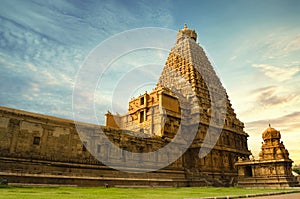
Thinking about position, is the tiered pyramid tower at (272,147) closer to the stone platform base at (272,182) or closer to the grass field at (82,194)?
the stone platform base at (272,182)

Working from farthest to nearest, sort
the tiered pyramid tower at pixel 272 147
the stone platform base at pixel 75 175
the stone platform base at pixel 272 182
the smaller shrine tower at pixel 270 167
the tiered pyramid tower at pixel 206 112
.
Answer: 1. the tiered pyramid tower at pixel 206 112
2. the tiered pyramid tower at pixel 272 147
3. the smaller shrine tower at pixel 270 167
4. the stone platform base at pixel 272 182
5. the stone platform base at pixel 75 175

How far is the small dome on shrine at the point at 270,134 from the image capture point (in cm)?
3216

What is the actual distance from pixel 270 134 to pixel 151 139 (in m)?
15.9

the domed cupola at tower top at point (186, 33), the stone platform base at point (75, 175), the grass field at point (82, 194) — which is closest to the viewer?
the grass field at point (82, 194)

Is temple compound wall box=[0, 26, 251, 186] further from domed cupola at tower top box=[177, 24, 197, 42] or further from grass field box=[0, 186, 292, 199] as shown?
grass field box=[0, 186, 292, 199]

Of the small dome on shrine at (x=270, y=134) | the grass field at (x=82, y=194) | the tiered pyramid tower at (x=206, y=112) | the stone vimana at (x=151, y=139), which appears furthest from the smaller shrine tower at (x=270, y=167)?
the grass field at (x=82, y=194)

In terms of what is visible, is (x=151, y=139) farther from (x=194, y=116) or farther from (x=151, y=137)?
(x=194, y=116)

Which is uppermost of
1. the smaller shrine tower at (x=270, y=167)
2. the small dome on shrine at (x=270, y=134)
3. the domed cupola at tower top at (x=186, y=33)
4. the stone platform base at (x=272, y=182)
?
the domed cupola at tower top at (x=186, y=33)

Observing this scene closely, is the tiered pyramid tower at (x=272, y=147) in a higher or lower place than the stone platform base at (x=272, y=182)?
higher

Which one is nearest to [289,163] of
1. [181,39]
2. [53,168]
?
[53,168]

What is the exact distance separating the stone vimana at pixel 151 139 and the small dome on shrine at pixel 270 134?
526 cm

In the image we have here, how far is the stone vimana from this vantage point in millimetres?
21500

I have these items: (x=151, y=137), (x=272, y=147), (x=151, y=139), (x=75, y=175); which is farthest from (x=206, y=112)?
(x=75, y=175)

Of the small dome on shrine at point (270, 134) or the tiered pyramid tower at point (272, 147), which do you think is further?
the small dome on shrine at point (270, 134)
